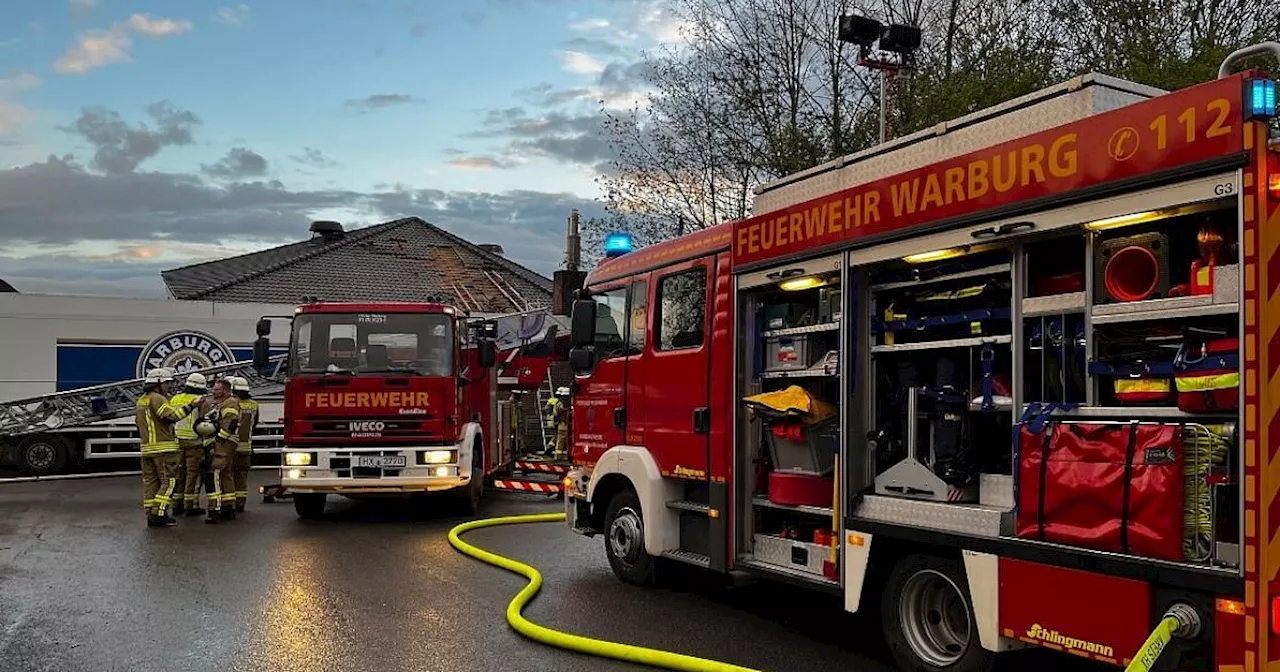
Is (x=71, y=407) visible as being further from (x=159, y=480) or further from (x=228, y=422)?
(x=228, y=422)

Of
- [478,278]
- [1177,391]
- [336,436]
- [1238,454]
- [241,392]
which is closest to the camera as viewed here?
[1238,454]

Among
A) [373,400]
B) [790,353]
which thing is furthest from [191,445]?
[790,353]

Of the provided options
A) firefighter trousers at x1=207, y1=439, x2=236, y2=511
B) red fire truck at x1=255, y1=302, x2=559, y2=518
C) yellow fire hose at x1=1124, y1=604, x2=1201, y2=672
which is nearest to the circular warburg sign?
firefighter trousers at x1=207, y1=439, x2=236, y2=511

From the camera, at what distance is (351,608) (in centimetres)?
730

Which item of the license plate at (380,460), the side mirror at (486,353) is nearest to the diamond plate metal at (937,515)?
the license plate at (380,460)

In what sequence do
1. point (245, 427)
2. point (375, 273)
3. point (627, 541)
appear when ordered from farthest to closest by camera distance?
point (375, 273) < point (245, 427) < point (627, 541)

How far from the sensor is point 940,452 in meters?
5.35

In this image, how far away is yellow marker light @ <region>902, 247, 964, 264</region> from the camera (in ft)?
16.9

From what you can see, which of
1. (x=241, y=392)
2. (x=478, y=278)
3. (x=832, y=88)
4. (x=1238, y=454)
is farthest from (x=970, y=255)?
(x=478, y=278)

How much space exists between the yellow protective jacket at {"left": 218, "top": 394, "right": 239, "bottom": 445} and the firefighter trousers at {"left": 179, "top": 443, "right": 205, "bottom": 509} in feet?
1.14

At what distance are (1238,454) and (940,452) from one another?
1623 millimetres

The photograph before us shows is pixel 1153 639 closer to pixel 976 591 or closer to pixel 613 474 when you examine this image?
pixel 976 591

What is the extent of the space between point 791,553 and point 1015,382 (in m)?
2.02

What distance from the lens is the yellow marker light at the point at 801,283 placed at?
20.2 feet
